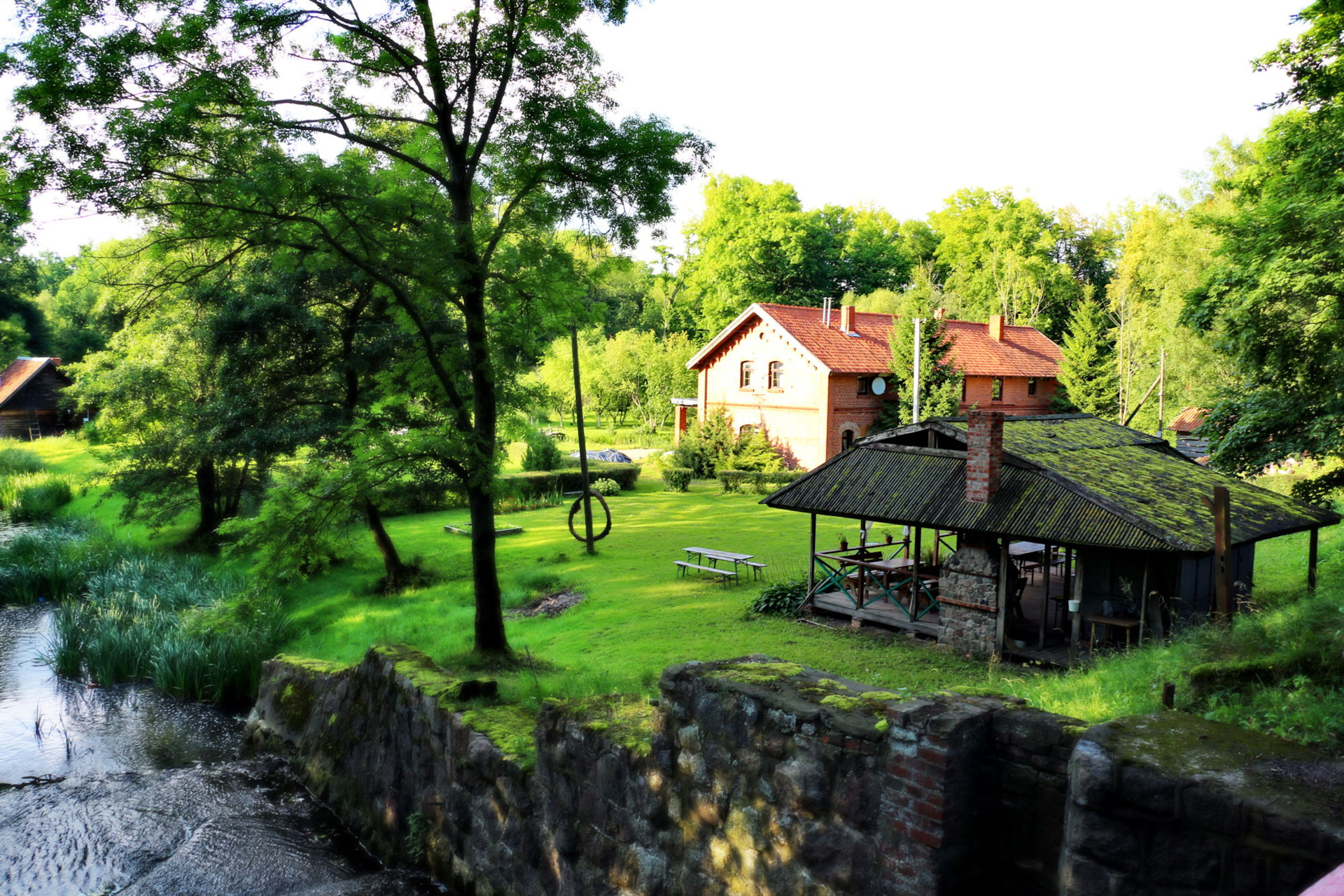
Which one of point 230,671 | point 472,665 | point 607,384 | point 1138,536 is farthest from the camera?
point 607,384

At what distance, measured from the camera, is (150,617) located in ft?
57.9

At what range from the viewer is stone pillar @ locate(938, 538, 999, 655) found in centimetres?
1359

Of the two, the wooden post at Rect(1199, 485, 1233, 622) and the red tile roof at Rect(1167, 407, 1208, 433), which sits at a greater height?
the red tile roof at Rect(1167, 407, 1208, 433)

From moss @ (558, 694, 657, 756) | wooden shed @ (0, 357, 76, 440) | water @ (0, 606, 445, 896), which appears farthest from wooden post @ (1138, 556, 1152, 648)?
wooden shed @ (0, 357, 76, 440)

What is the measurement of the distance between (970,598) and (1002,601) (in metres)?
0.61

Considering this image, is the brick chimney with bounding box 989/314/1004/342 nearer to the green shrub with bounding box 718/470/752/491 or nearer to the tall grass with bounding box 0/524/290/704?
the green shrub with bounding box 718/470/752/491

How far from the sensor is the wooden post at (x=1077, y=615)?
12.8 meters

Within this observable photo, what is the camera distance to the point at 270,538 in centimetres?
1227

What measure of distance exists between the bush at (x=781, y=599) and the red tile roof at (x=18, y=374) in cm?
4931

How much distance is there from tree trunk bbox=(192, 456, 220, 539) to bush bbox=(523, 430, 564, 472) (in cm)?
1230

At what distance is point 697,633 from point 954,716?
1066 cm

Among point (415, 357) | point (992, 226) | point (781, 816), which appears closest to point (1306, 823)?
point (781, 816)

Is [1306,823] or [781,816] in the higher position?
[1306,823]

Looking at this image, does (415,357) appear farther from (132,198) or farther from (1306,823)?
(1306,823)
